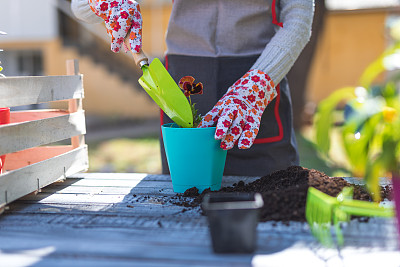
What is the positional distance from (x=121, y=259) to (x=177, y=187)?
0.51 meters

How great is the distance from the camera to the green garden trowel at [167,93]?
1.32 metres

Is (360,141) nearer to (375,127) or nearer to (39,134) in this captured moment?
(375,127)

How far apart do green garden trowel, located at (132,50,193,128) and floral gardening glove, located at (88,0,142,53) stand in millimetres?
126

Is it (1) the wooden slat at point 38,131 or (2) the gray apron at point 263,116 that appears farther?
(2) the gray apron at point 263,116

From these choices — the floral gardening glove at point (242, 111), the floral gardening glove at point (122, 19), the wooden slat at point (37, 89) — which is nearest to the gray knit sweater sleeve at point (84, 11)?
the floral gardening glove at point (122, 19)

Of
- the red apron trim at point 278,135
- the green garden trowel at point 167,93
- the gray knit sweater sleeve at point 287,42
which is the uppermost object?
the gray knit sweater sleeve at point 287,42

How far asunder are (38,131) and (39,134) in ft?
0.03

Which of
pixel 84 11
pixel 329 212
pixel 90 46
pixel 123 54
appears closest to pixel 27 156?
pixel 84 11

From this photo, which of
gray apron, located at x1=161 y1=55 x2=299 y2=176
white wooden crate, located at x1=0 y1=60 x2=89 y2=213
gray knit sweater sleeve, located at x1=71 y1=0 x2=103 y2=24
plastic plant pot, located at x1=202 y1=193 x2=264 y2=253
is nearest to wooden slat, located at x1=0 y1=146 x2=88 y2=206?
white wooden crate, located at x1=0 y1=60 x2=89 y2=213

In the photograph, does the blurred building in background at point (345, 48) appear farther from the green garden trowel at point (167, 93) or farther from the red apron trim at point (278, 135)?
the green garden trowel at point (167, 93)

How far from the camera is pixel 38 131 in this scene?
1394 mm

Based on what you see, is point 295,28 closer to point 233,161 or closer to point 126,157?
point 233,161

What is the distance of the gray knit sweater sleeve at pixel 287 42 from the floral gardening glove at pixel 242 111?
5cm

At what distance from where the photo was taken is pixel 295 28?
1528 millimetres
